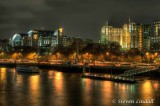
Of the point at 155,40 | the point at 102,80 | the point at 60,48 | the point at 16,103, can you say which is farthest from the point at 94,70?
the point at 155,40

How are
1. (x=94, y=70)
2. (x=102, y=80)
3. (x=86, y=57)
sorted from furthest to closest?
(x=86, y=57) → (x=94, y=70) → (x=102, y=80)

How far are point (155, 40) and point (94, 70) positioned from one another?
127 meters

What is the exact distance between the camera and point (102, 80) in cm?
5138

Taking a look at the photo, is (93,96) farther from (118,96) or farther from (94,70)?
(94,70)

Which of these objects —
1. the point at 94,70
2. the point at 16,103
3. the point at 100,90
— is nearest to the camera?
the point at 16,103

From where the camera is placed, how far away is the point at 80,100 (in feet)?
105

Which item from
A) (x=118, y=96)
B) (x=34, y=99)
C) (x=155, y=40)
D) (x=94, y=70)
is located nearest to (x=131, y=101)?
(x=118, y=96)

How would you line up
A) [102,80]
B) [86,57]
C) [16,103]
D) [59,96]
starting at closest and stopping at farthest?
[16,103]
[59,96]
[102,80]
[86,57]

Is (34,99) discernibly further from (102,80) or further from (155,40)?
(155,40)

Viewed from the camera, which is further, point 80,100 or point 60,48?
point 60,48

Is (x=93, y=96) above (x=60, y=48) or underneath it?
underneath

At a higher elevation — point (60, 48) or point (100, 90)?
point (60, 48)

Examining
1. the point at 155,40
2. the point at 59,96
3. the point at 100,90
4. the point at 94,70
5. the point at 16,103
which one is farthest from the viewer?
the point at 155,40

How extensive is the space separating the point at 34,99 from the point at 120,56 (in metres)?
77.8
